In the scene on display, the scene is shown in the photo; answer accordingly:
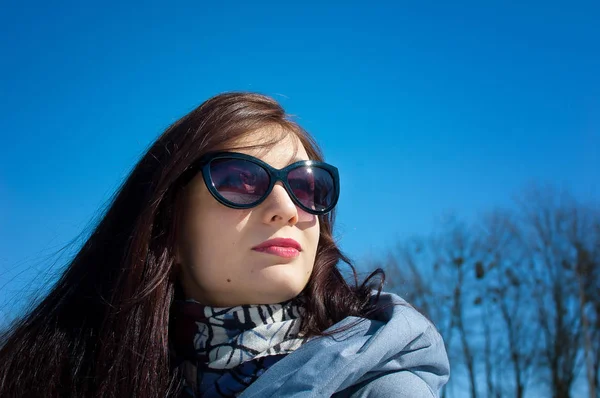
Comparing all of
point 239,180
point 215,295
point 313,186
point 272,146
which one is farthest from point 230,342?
point 272,146

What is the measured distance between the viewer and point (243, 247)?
7.06 ft

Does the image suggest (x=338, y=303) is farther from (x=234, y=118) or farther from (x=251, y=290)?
(x=234, y=118)

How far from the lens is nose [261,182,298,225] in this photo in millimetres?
2188

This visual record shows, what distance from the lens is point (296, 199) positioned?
7.45 ft

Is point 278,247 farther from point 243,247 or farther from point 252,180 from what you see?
point 252,180

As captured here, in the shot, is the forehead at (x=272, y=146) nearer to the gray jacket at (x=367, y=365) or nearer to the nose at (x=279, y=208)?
the nose at (x=279, y=208)

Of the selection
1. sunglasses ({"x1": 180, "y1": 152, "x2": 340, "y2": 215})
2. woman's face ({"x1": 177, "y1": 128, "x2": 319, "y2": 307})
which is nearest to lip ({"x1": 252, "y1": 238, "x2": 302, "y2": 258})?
woman's face ({"x1": 177, "y1": 128, "x2": 319, "y2": 307})

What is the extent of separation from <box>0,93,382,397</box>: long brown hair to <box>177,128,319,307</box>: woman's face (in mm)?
115

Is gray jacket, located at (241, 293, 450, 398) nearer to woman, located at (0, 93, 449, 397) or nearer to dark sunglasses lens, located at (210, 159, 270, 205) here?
woman, located at (0, 93, 449, 397)

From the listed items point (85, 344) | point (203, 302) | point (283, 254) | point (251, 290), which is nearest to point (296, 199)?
point (283, 254)

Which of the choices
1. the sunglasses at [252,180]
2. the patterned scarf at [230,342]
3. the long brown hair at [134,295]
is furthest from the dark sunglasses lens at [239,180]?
the patterned scarf at [230,342]

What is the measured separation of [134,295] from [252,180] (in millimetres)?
687

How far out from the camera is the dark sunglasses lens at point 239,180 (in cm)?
219

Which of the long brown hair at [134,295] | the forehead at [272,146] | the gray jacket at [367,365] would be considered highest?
the forehead at [272,146]
